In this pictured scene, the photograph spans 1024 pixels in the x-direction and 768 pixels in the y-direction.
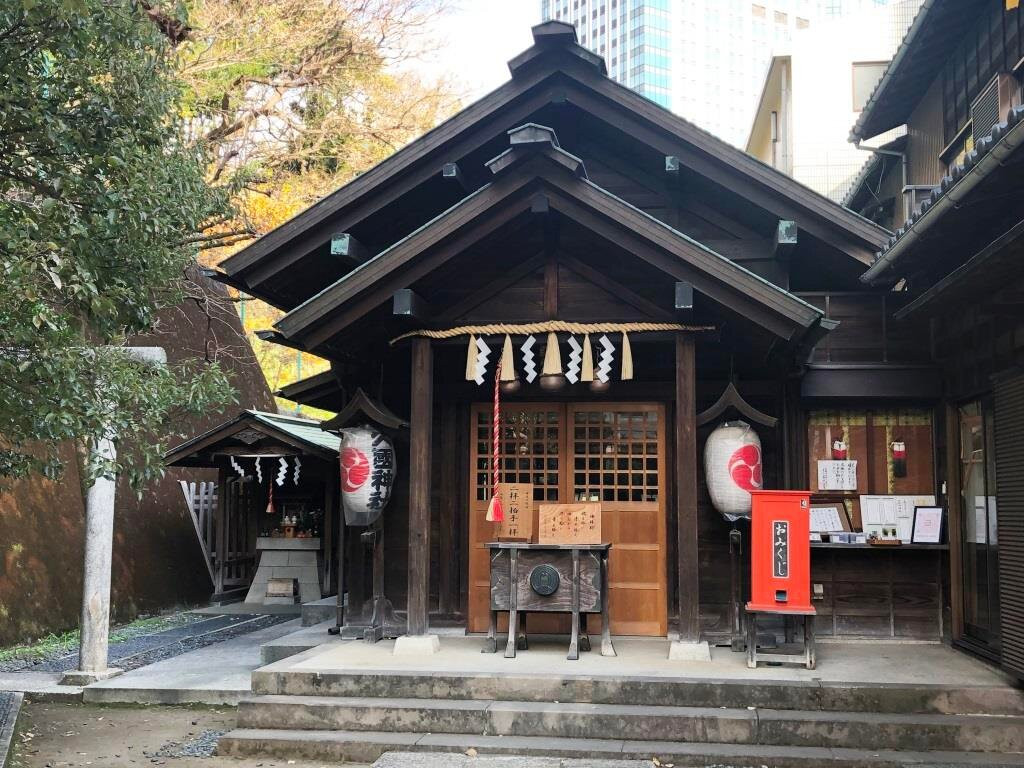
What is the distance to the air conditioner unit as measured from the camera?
9.88 metres

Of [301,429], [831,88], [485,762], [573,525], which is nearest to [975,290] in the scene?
[573,525]

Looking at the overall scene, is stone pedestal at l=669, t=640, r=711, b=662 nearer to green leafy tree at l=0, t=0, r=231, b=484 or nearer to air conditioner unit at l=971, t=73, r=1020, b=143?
green leafy tree at l=0, t=0, r=231, b=484

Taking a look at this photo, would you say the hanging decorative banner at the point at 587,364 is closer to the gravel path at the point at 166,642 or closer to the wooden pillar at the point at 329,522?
the gravel path at the point at 166,642

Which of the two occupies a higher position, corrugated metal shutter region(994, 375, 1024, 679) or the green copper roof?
the green copper roof

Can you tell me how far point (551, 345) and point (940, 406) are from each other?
4427 millimetres

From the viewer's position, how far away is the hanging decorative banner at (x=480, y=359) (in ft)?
31.1

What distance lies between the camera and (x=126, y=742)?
328 inches

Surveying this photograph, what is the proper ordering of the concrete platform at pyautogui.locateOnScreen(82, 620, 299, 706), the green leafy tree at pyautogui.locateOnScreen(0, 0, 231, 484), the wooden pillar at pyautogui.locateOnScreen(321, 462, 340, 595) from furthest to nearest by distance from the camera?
the wooden pillar at pyautogui.locateOnScreen(321, 462, 340, 595) → the concrete platform at pyautogui.locateOnScreen(82, 620, 299, 706) → the green leafy tree at pyautogui.locateOnScreen(0, 0, 231, 484)

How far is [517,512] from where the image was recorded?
9703 mm

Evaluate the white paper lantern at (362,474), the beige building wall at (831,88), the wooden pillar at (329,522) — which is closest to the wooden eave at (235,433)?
the wooden pillar at (329,522)

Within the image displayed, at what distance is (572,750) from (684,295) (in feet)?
13.5

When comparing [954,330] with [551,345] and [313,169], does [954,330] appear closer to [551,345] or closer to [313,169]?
[551,345]

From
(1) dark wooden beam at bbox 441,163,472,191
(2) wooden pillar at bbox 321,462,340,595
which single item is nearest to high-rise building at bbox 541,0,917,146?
(2) wooden pillar at bbox 321,462,340,595

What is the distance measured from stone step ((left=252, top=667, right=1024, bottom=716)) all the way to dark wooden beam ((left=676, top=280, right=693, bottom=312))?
3.32 metres
